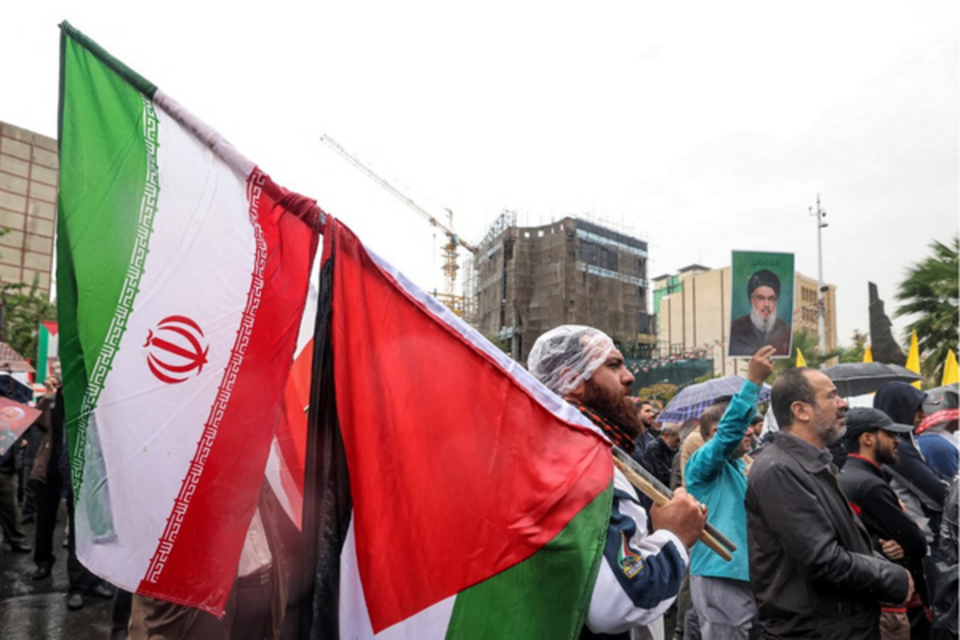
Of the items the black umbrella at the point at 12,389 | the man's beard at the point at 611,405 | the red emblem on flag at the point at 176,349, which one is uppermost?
the red emblem on flag at the point at 176,349

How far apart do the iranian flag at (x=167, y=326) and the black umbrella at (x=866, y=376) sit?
6.88m

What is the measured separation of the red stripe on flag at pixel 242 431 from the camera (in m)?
1.80

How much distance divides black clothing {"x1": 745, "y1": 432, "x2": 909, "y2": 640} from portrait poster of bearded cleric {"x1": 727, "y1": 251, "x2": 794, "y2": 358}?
134 cm

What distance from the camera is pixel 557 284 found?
6197 centimetres

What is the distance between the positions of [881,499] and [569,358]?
2.16 meters

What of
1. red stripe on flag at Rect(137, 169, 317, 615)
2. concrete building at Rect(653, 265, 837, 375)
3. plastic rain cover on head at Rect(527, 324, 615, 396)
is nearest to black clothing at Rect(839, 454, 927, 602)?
plastic rain cover on head at Rect(527, 324, 615, 396)

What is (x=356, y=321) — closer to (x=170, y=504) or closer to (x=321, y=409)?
(x=321, y=409)

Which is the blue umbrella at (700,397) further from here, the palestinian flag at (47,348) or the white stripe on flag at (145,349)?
the palestinian flag at (47,348)

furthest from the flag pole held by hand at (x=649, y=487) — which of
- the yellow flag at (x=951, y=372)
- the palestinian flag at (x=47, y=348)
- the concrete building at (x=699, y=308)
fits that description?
the concrete building at (x=699, y=308)

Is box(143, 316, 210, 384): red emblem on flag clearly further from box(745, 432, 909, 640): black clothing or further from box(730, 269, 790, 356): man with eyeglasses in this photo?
box(730, 269, 790, 356): man with eyeglasses

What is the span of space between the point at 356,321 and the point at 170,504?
70 cm

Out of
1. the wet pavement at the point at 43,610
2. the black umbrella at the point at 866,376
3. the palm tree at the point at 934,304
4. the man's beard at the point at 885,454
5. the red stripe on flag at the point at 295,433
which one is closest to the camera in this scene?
the red stripe on flag at the point at 295,433

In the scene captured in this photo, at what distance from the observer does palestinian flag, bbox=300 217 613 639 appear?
1.66m

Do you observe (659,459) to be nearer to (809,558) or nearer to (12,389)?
(809,558)
